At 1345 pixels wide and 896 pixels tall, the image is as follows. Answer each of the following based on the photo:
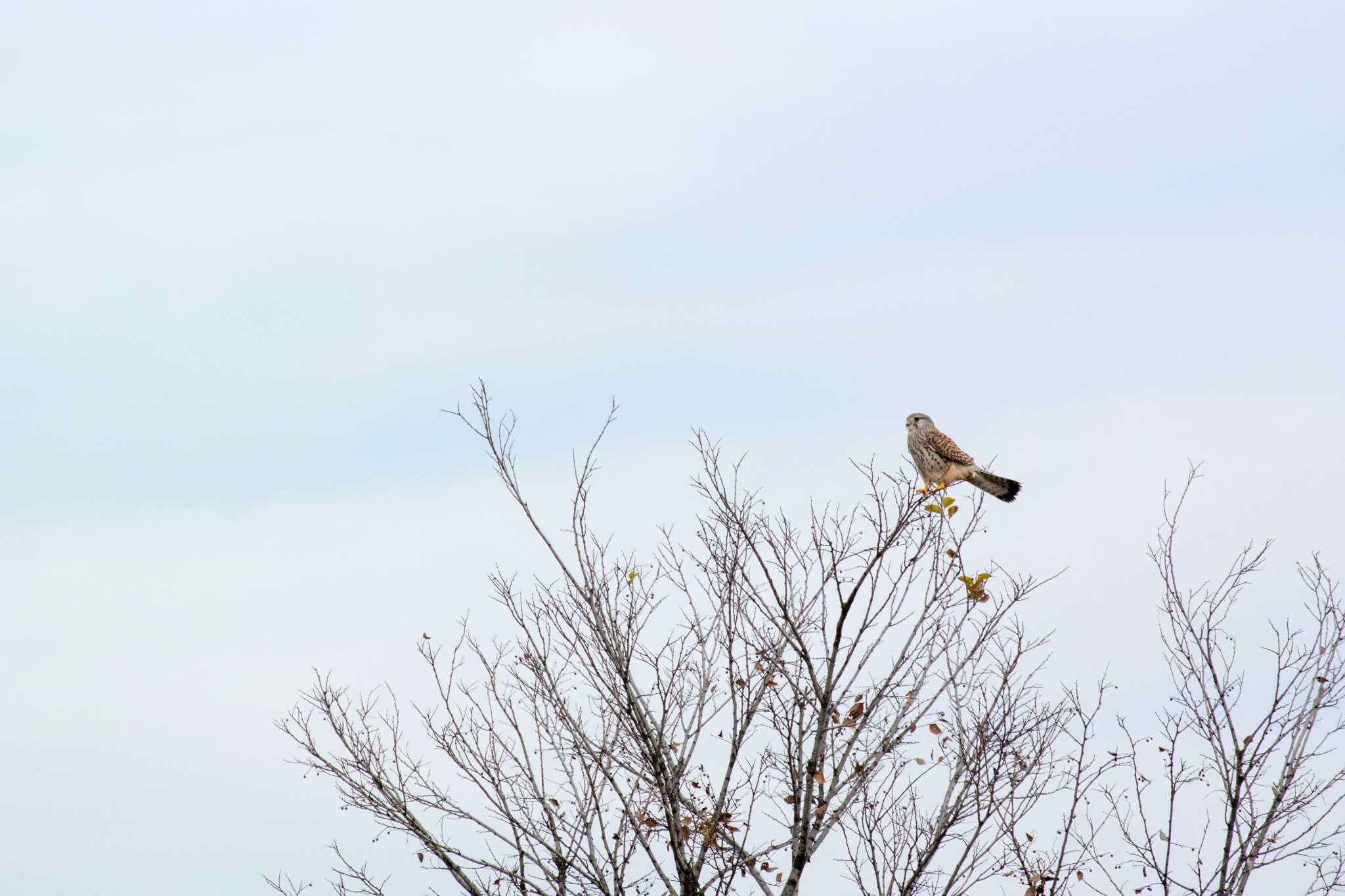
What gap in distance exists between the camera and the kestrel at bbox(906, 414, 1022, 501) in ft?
42.5

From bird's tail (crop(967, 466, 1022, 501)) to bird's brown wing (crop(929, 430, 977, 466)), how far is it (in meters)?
0.15

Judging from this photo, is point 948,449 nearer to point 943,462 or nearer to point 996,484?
point 943,462

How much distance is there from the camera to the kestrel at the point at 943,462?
12945mm

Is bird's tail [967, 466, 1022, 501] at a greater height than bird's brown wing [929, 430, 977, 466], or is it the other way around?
bird's brown wing [929, 430, 977, 466]

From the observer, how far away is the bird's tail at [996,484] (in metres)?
12.9

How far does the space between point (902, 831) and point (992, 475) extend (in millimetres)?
4648

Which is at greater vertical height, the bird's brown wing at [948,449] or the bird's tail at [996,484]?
the bird's brown wing at [948,449]

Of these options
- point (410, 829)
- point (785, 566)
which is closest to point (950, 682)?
point (785, 566)

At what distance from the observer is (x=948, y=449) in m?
13.9

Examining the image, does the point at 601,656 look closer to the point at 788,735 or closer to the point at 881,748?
the point at 788,735

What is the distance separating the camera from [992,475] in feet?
42.2

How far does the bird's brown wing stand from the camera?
43.9ft

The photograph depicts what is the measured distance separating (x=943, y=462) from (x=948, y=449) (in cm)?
15

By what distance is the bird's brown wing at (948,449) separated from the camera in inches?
526
